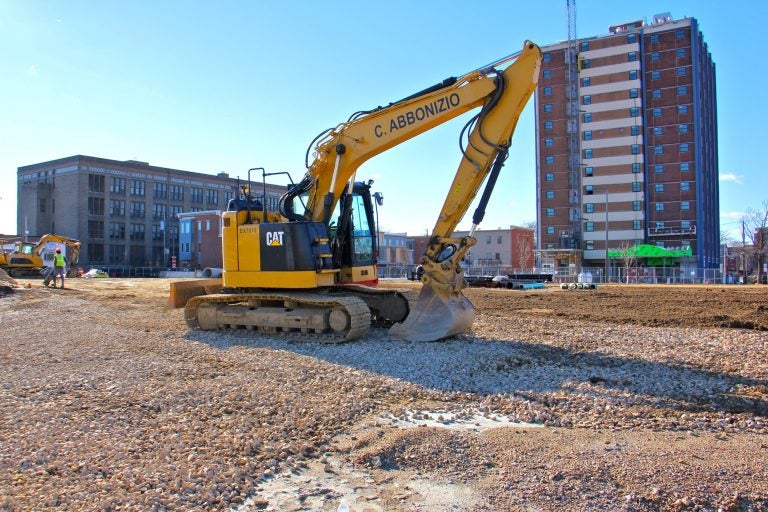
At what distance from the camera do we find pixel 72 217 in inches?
3317

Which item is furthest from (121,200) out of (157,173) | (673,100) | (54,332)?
(54,332)

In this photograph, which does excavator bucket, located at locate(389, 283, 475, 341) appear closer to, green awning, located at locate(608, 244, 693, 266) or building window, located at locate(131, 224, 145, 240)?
green awning, located at locate(608, 244, 693, 266)

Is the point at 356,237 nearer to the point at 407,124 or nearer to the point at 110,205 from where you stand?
the point at 407,124

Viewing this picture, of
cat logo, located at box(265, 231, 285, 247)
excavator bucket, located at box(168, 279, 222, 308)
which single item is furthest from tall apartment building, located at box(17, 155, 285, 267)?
cat logo, located at box(265, 231, 285, 247)

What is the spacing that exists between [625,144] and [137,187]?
222 ft

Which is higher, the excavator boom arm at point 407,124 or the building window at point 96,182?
the building window at point 96,182

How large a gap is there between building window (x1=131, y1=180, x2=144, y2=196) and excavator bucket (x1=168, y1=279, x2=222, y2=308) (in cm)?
8061

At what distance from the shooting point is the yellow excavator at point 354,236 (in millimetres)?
11031

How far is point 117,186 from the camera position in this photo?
3410 inches

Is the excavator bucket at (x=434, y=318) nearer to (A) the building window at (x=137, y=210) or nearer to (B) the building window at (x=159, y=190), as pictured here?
(A) the building window at (x=137, y=210)

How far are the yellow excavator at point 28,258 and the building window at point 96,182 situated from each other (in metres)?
41.4

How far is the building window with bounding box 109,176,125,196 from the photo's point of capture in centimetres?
8581

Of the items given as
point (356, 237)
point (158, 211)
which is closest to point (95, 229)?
point (158, 211)

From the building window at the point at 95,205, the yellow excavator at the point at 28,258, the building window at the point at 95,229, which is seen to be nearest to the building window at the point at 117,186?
the building window at the point at 95,205
